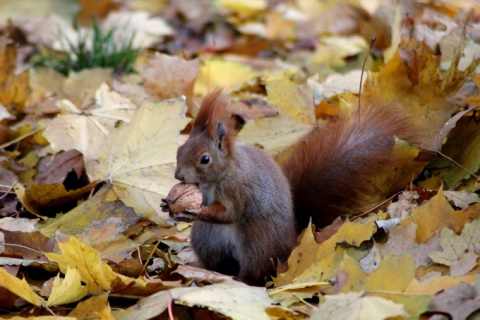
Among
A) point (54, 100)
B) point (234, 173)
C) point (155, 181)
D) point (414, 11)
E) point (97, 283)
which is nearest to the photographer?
point (97, 283)

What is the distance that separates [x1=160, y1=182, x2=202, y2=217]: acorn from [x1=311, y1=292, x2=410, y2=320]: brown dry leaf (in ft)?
1.87

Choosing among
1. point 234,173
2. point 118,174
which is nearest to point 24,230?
point 118,174

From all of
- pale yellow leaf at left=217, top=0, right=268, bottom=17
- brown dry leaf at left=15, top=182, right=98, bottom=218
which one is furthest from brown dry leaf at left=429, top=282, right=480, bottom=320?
pale yellow leaf at left=217, top=0, right=268, bottom=17

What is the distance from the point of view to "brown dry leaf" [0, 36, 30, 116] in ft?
9.55

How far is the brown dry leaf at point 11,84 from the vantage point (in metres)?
2.91

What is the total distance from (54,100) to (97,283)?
160 cm

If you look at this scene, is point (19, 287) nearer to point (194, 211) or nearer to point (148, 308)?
point (148, 308)

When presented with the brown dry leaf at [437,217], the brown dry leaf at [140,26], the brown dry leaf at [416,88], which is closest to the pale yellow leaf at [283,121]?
the brown dry leaf at [416,88]

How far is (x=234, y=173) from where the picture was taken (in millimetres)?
1937

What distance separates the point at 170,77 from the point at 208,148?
3.27 ft

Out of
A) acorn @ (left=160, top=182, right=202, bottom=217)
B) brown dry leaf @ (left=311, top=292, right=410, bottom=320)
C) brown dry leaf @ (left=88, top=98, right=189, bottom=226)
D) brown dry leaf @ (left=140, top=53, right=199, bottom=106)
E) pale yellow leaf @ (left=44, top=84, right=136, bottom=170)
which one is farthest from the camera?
brown dry leaf @ (left=140, top=53, right=199, bottom=106)

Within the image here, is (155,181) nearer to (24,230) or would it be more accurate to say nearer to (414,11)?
(24,230)

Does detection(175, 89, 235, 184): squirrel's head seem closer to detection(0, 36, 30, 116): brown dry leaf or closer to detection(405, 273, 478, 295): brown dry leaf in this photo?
detection(405, 273, 478, 295): brown dry leaf

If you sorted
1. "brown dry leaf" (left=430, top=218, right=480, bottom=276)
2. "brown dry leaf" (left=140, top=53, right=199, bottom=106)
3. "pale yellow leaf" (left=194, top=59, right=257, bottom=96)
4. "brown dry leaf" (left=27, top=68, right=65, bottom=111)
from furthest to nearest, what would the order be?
"pale yellow leaf" (left=194, top=59, right=257, bottom=96) < "brown dry leaf" (left=27, top=68, right=65, bottom=111) < "brown dry leaf" (left=140, top=53, right=199, bottom=106) < "brown dry leaf" (left=430, top=218, right=480, bottom=276)
